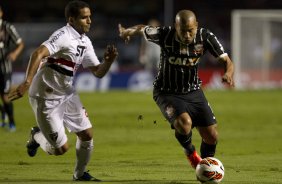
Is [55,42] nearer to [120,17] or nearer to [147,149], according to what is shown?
[147,149]

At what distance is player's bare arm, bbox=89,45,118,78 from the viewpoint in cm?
892

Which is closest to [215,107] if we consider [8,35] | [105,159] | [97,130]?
[97,130]

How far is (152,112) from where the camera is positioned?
804 inches

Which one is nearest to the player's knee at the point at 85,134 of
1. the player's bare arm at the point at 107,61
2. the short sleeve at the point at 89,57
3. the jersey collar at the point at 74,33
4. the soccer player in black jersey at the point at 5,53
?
the player's bare arm at the point at 107,61

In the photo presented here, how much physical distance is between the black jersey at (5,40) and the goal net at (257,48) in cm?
1428

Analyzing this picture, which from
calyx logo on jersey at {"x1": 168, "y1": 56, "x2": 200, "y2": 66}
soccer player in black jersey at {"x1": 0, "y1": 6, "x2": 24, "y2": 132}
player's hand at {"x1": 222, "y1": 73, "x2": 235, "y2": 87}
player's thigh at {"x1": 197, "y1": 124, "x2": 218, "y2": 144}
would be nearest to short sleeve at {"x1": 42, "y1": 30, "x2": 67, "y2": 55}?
calyx logo on jersey at {"x1": 168, "y1": 56, "x2": 200, "y2": 66}

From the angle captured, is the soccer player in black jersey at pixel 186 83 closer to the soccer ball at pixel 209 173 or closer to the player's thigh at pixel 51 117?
the soccer ball at pixel 209 173

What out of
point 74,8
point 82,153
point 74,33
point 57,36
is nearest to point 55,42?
point 57,36

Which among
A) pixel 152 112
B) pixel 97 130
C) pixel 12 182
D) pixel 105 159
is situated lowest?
pixel 152 112

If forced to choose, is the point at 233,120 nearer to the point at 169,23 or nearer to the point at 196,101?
the point at 196,101

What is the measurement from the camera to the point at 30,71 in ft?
27.4

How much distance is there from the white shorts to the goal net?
20378 mm

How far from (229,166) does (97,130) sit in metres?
5.95

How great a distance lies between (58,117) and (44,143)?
54 centimetres
